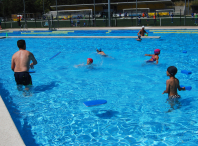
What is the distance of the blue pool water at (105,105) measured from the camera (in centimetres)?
447

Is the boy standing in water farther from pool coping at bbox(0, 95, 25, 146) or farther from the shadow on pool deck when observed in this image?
pool coping at bbox(0, 95, 25, 146)

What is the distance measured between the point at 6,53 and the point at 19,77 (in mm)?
8886

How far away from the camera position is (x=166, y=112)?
17.9ft

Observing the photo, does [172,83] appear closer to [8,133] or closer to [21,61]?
[8,133]

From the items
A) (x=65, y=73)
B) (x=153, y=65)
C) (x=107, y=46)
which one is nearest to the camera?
(x=65, y=73)

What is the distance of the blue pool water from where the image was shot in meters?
4.47

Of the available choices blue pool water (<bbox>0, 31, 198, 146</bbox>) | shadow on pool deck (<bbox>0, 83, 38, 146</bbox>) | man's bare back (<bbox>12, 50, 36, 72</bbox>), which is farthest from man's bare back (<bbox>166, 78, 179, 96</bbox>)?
man's bare back (<bbox>12, 50, 36, 72</bbox>)

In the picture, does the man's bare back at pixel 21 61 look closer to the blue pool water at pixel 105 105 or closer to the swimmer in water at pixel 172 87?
the blue pool water at pixel 105 105

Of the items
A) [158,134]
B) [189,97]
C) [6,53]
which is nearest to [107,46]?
[6,53]

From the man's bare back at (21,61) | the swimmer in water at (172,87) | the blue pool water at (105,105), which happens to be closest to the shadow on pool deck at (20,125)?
the blue pool water at (105,105)

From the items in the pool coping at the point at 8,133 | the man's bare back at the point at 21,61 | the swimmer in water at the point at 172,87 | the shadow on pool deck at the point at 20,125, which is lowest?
the shadow on pool deck at the point at 20,125

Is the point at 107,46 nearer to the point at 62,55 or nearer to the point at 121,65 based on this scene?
the point at 62,55

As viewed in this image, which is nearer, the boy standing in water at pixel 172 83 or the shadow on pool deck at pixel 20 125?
the shadow on pool deck at pixel 20 125

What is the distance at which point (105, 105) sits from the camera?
19.7 feet
